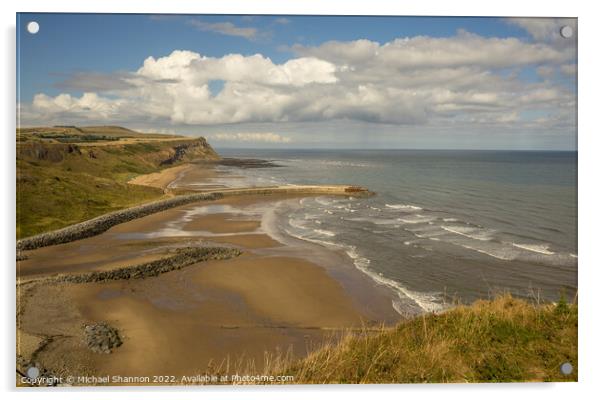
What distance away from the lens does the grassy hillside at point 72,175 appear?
25.6 ft

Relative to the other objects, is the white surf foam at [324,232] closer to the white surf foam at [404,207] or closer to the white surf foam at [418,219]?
the white surf foam at [418,219]

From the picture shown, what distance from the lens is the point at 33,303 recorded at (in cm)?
838

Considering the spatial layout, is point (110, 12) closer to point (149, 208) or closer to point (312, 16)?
point (312, 16)

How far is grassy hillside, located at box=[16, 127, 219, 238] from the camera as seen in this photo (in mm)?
7797

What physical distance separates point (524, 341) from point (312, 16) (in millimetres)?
6879

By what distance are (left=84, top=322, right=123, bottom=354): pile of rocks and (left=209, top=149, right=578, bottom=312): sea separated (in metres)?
6.16

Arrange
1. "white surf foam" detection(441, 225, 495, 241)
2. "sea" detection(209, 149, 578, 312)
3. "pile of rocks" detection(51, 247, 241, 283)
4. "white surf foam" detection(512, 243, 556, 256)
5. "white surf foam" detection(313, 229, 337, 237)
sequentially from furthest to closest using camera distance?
"white surf foam" detection(313, 229, 337, 237), "white surf foam" detection(441, 225, 495, 241), "white surf foam" detection(512, 243, 556, 256), "sea" detection(209, 149, 578, 312), "pile of rocks" detection(51, 247, 241, 283)

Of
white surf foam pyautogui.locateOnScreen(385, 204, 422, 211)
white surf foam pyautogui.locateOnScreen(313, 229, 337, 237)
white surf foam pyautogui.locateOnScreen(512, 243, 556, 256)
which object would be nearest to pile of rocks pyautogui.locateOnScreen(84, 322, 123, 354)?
white surf foam pyautogui.locateOnScreen(313, 229, 337, 237)

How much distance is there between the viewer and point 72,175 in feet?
36.3

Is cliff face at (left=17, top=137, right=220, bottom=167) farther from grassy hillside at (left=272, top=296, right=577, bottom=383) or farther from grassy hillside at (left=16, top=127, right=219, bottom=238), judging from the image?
grassy hillside at (left=272, top=296, right=577, bottom=383)

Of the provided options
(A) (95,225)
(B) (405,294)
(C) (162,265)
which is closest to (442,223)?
(B) (405,294)

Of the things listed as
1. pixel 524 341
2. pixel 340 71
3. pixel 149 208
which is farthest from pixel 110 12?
pixel 149 208

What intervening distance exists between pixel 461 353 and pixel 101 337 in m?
6.89

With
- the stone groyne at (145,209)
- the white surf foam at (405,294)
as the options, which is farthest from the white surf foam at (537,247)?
the stone groyne at (145,209)
